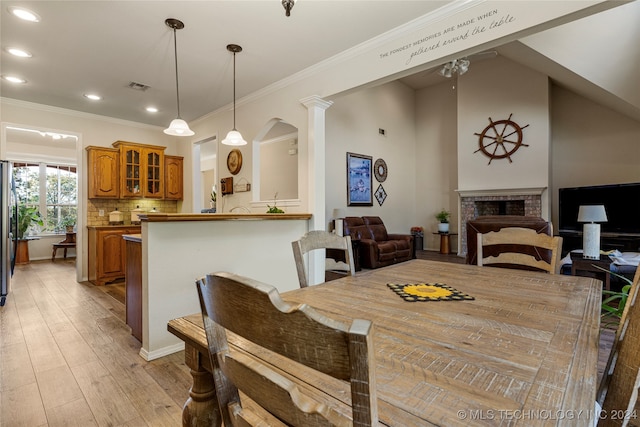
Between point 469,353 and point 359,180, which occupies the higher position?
point 359,180

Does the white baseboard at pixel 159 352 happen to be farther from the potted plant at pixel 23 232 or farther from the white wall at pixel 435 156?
the white wall at pixel 435 156

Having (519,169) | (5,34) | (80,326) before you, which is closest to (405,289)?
(80,326)

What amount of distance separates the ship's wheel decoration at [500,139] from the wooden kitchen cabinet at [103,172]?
22.9 feet

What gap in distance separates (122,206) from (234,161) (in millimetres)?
2369

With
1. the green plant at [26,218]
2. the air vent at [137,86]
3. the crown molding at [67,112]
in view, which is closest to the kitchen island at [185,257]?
the air vent at [137,86]

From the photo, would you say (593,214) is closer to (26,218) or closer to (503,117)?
(503,117)

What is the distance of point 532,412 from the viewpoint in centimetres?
53

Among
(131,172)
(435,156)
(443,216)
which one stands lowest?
(443,216)

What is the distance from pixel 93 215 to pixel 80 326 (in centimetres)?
274

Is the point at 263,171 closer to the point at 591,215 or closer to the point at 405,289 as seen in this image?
the point at 591,215

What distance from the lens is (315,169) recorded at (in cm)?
338

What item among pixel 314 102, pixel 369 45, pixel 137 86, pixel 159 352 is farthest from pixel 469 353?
pixel 137 86

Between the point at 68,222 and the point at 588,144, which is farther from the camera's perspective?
the point at 68,222

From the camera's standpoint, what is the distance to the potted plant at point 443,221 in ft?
23.2
